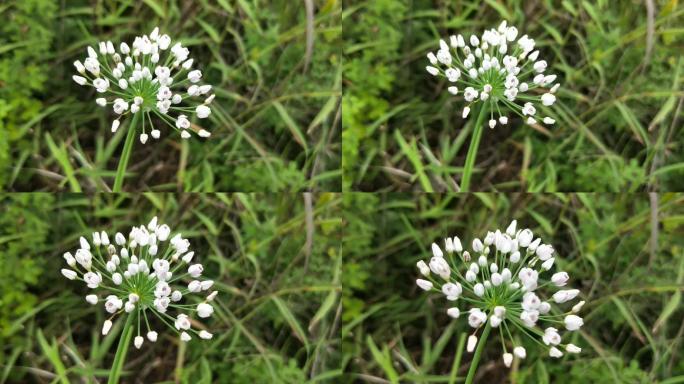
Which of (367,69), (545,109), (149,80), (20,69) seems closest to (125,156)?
(149,80)

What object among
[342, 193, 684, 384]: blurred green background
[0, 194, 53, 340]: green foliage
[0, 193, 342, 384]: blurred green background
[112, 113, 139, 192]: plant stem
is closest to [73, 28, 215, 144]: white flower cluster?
[112, 113, 139, 192]: plant stem

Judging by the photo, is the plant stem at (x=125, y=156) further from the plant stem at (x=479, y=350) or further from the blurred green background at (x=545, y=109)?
the plant stem at (x=479, y=350)

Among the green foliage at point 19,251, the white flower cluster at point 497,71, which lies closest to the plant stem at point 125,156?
A: the green foliage at point 19,251

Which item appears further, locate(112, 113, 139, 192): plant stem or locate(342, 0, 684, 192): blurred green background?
locate(342, 0, 684, 192): blurred green background

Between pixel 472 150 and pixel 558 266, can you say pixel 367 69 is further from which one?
pixel 558 266

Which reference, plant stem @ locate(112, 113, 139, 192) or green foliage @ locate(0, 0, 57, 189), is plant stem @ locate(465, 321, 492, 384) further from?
green foliage @ locate(0, 0, 57, 189)

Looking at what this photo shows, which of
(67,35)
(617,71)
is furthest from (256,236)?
(617,71)
